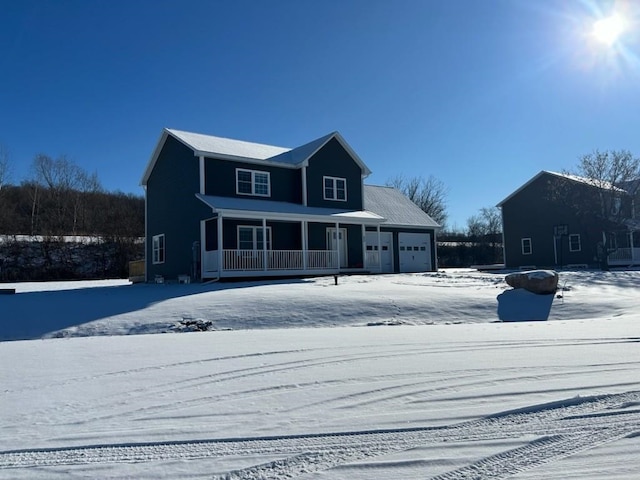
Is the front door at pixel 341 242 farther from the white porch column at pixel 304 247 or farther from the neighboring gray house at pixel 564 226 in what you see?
the neighboring gray house at pixel 564 226

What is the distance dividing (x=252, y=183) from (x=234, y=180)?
82 centimetres

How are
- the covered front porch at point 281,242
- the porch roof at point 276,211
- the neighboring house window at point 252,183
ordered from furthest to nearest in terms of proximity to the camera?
the neighboring house window at point 252,183 < the covered front porch at point 281,242 < the porch roof at point 276,211

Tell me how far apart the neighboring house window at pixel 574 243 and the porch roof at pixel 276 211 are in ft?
52.2

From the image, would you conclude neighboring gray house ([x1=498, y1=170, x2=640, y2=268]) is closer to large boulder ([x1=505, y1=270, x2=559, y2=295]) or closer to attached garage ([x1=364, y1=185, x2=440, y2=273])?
attached garage ([x1=364, y1=185, x2=440, y2=273])

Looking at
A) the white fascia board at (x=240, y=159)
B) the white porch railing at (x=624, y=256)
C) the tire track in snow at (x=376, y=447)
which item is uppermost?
the white fascia board at (x=240, y=159)

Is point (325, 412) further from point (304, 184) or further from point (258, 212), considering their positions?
point (304, 184)

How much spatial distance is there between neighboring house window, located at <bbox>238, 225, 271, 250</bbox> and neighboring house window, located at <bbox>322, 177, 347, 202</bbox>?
13.5ft

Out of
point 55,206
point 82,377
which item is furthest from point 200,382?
point 55,206

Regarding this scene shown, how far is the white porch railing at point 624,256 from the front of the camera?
1223 inches

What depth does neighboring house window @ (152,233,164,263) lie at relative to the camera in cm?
2281

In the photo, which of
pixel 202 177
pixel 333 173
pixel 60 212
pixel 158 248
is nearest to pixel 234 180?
pixel 202 177

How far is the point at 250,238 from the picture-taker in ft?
66.9

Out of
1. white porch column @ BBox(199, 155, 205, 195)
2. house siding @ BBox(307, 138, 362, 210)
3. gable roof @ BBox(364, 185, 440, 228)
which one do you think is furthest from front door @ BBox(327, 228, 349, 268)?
white porch column @ BBox(199, 155, 205, 195)

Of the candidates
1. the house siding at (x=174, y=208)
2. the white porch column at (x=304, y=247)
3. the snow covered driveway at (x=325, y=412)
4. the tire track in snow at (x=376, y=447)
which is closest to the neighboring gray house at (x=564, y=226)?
the white porch column at (x=304, y=247)
